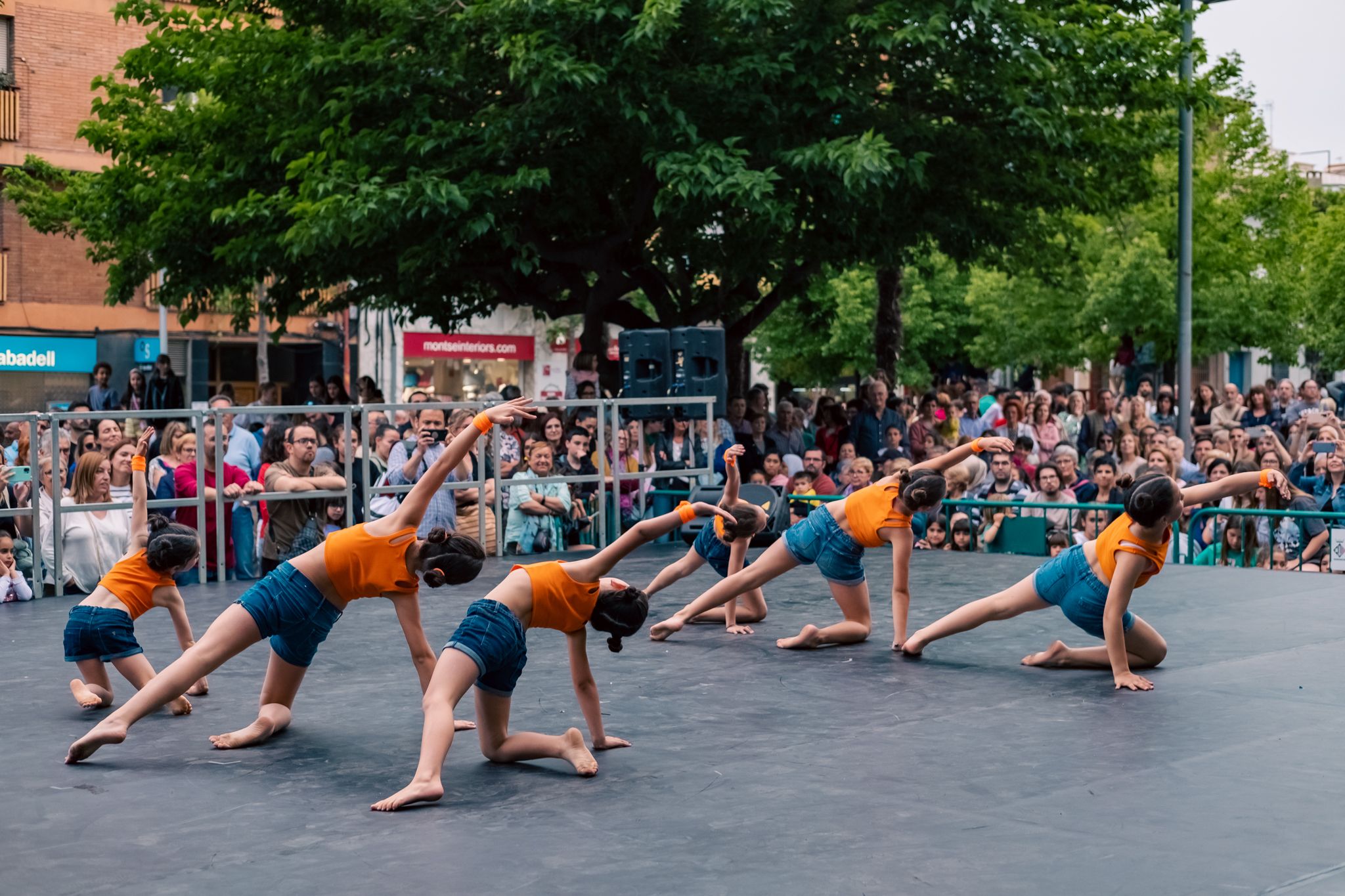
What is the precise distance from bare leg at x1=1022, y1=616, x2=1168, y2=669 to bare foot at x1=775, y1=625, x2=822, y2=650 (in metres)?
1.28

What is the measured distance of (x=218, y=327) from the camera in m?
37.3

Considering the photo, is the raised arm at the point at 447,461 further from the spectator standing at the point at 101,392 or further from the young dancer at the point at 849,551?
the spectator standing at the point at 101,392

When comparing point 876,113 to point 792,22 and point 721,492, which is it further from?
point 721,492

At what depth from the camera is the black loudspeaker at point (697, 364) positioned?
1642cm

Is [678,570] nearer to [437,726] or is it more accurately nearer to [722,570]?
[722,570]

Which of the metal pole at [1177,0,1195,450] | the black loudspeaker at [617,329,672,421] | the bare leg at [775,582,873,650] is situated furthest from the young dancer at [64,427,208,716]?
the metal pole at [1177,0,1195,450]

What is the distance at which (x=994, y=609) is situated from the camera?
909cm

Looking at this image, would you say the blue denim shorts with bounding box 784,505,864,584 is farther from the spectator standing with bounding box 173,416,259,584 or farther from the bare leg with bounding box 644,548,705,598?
the spectator standing with bounding box 173,416,259,584

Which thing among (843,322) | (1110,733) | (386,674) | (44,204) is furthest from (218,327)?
(1110,733)

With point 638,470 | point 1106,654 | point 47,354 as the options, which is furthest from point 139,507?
point 47,354

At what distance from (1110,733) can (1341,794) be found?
1.30m

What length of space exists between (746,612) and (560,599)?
4487 millimetres

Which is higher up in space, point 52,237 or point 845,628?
point 52,237

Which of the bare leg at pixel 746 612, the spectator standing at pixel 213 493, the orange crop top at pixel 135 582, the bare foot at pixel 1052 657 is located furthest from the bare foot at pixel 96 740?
the spectator standing at pixel 213 493
